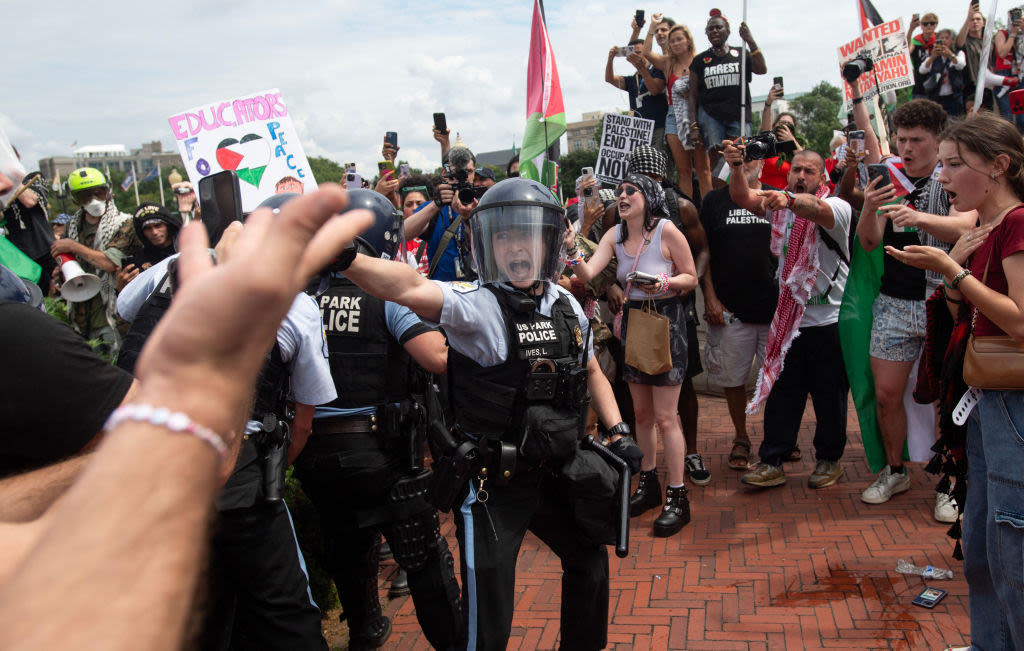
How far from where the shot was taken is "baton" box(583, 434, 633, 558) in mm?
3039

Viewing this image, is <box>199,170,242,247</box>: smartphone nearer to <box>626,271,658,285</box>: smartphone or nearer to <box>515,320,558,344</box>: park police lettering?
A: <box>515,320,558,344</box>: park police lettering

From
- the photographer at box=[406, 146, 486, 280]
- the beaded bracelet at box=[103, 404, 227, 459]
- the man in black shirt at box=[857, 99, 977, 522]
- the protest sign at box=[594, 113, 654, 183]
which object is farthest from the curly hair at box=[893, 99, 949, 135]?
the beaded bracelet at box=[103, 404, 227, 459]

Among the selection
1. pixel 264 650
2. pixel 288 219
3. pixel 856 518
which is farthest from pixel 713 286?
pixel 288 219

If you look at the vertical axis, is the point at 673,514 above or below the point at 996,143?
below

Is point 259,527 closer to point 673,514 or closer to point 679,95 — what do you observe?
point 673,514

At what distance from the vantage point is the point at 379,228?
135 inches

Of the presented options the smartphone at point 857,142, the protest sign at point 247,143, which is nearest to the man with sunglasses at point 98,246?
the protest sign at point 247,143

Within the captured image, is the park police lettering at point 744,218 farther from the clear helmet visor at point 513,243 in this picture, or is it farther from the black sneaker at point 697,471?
the clear helmet visor at point 513,243

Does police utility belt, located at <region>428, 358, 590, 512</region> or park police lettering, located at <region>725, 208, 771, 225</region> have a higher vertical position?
park police lettering, located at <region>725, 208, 771, 225</region>

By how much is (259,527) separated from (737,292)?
4.10m

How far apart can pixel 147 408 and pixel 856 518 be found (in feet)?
16.4

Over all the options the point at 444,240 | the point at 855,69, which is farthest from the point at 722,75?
the point at 444,240

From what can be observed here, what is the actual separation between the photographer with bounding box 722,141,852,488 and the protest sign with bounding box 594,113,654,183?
2.43 metres

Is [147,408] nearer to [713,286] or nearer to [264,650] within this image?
[264,650]
